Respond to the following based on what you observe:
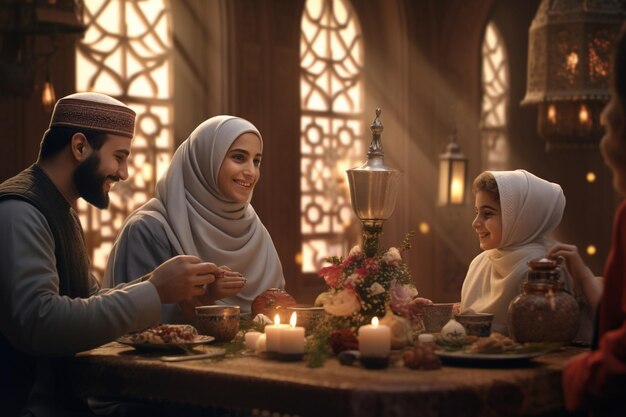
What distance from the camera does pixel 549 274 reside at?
291 centimetres

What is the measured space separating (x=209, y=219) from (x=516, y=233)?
1.19 meters

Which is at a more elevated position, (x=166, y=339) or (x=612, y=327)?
(x=612, y=327)

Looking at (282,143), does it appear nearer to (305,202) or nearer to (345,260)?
(305,202)

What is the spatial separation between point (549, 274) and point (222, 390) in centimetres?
102

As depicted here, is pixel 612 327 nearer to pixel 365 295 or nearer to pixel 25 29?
pixel 365 295

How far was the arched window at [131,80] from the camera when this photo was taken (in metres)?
6.50

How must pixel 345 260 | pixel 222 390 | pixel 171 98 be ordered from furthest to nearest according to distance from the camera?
pixel 171 98, pixel 345 260, pixel 222 390

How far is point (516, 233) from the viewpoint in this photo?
3396 millimetres

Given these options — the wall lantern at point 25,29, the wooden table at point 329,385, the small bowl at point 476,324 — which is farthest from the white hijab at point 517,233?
the wall lantern at point 25,29

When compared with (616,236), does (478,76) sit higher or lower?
higher

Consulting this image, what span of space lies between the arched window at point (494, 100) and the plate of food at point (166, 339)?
26.4ft

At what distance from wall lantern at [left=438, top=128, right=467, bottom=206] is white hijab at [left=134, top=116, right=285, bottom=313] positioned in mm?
4309

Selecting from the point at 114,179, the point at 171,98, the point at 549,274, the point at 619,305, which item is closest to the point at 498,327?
the point at 549,274

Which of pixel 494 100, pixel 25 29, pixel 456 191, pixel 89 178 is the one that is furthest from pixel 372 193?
pixel 494 100
